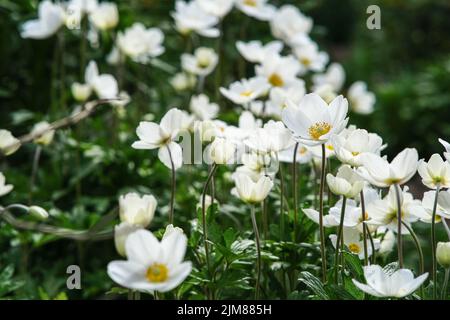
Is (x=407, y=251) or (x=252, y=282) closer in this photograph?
(x=252, y=282)

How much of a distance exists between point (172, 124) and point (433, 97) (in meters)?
4.35

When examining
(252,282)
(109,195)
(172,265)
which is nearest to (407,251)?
(109,195)

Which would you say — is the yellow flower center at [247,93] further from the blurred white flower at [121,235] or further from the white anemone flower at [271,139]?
the blurred white flower at [121,235]

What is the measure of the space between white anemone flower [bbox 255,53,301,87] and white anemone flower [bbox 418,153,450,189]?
0.84 metres

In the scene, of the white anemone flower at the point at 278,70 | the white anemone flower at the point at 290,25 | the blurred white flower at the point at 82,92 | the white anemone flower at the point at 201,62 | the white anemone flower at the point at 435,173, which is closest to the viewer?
the white anemone flower at the point at 435,173

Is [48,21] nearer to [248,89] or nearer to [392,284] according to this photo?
[248,89]

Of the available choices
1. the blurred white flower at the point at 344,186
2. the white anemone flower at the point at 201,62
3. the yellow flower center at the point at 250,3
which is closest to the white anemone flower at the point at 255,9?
the yellow flower center at the point at 250,3

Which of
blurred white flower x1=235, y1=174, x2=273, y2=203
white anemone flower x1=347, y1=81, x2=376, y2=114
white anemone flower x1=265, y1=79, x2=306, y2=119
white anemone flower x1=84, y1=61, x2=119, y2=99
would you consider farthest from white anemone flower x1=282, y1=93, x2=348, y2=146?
white anemone flower x1=347, y1=81, x2=376, y2=114

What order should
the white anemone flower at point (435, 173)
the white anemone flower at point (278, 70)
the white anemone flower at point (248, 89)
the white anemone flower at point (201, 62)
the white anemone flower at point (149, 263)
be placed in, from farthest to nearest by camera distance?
1. the white anemone flower at point (201, 62)
2. the white anemone flower at point (278, 70)
3. the white anemone flower at point (248, 89)
4. the white anemone flower at point (435, 173)
5. the white anemone flower at point (149, 263)

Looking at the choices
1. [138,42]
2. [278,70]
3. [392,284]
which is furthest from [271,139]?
[138,42]

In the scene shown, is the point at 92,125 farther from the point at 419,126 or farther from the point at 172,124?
the point at 419,126

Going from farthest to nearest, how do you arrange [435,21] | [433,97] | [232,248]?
[435,21]
[433,97]
[232,248]

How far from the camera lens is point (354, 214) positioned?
1534 millimetres

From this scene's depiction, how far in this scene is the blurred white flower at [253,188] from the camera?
1.47 metres
